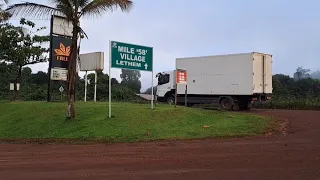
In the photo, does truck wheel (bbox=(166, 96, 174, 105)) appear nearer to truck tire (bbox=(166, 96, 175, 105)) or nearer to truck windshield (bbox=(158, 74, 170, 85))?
truck tire (bbox=(166, 96, 175, 105))

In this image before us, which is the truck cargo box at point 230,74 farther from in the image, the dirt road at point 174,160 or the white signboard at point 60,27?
the dirt road at point 174,160

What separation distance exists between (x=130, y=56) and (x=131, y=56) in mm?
66

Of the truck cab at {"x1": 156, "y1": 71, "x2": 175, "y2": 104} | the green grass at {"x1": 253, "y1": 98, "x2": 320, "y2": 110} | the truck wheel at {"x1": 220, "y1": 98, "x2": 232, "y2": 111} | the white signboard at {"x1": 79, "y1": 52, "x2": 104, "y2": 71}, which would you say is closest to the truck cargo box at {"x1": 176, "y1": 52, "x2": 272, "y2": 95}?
the truck wheel at {"x1": 220, "y1": 98, "x2": 232, "y2": 111}

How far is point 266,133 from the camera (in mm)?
16406

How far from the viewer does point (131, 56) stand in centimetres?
1964

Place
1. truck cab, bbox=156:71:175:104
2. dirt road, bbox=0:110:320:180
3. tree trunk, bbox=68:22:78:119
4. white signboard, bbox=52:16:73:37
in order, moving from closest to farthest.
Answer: dirt road, bbox=0:110:320:180, tree trunk, bbox=68:22:78:119, white signboard, bbox=52:16:73:37, truck cab, bbox=156:71:175:104

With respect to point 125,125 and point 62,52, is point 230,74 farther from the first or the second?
point 125,125

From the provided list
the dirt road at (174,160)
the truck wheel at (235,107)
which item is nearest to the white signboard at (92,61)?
the truck wheel at (235,107)

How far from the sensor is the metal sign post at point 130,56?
62.1 feet

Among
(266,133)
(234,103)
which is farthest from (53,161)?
(234,103)

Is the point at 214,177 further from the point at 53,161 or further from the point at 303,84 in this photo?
the point at 303,84

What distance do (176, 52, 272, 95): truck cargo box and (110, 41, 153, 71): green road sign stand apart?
32.9 ft

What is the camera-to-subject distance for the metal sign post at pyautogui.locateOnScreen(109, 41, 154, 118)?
1892 cm

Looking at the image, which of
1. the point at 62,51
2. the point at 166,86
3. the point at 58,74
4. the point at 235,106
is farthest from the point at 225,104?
the point at 62,51
